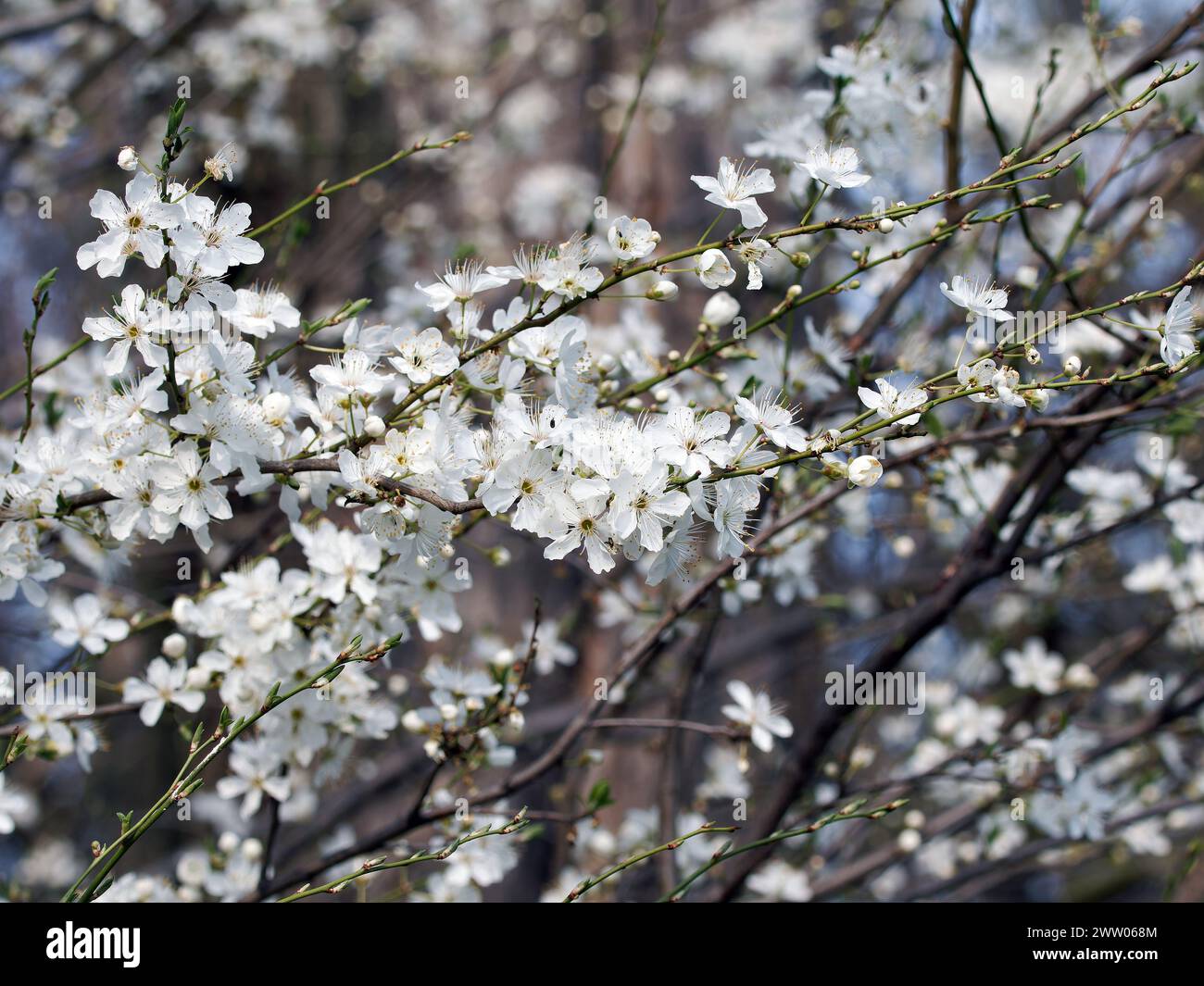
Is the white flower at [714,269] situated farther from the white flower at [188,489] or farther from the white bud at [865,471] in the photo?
the white flower at [188,489]

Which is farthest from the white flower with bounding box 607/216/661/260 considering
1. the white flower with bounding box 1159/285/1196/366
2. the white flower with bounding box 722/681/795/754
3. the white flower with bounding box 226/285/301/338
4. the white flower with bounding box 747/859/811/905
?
the white flower with bounding box 747/859/811/905

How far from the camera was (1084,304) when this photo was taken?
258 centimetres

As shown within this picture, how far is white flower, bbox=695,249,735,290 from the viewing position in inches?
64.4

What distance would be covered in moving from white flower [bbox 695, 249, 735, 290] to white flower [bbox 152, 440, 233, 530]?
81 centimetres

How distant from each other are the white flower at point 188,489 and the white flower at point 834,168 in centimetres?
106

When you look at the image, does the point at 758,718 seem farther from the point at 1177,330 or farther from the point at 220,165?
the point at 220,165

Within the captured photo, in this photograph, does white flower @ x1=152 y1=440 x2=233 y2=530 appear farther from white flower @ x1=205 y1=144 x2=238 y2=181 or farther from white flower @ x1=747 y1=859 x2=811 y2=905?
white flower @ x1=747 y1=859 x2=811 y2=905

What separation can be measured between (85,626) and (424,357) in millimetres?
1069

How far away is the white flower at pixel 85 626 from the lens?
2.13m

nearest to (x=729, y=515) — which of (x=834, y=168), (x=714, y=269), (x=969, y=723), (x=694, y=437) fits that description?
(x=694, y=437)

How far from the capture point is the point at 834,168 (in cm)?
A: 172

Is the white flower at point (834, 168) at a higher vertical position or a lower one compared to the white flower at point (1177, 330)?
higher

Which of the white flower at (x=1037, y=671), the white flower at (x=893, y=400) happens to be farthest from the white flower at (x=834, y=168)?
the white flower at (x=1037, y=671)

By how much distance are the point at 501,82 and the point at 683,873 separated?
13.7ft
